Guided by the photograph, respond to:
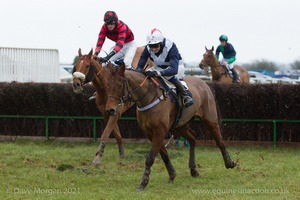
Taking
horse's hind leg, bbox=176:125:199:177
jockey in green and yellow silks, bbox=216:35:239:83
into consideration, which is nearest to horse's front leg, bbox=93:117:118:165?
horse's hind leg, bbox=176:125:199:177

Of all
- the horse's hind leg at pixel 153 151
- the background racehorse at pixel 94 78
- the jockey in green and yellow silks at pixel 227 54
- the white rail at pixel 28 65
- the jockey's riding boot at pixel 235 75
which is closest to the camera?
the horse's hind leg at pixel 153 151

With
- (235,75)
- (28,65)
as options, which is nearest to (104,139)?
(235,75)

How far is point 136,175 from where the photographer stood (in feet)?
38.1

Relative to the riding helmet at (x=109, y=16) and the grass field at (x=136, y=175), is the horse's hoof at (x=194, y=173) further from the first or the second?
the riding helmet at (x=109, y=16)

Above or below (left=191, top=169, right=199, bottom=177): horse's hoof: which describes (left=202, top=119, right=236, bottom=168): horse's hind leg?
above

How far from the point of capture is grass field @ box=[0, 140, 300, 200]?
949 cm

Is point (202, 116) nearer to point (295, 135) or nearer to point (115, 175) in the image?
point (115, 175)

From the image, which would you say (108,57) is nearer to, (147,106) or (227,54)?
(147,106)

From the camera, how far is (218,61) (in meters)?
21.8

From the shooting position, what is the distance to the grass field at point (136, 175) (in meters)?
9.49

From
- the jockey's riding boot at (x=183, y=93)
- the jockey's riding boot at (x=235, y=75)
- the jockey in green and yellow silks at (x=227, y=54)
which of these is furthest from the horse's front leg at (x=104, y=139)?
the jockey's riding boot at (x=235, y=75)

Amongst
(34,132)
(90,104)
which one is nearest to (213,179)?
(90,104)

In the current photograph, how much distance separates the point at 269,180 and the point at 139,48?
5.64 meters

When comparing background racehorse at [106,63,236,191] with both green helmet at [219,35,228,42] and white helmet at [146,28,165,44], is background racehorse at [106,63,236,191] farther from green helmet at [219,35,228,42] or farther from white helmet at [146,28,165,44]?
green helmet at [219,35,228,42]
